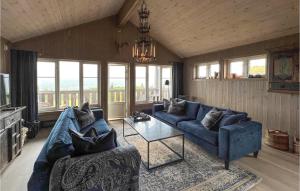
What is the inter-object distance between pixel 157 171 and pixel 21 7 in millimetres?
3419

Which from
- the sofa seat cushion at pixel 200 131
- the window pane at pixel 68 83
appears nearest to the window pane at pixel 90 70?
the window pane at pixel 68 83

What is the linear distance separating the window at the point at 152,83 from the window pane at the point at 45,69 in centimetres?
271

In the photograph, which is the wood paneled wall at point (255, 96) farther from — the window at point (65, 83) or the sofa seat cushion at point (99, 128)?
the window at point (65, 83)

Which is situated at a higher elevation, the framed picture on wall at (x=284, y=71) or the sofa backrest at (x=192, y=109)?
the framed picture on wall at (x=284, y=71)

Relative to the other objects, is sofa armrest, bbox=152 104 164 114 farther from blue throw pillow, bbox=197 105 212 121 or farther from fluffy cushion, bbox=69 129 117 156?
fluffy cushion, bbox=69 129 117 156

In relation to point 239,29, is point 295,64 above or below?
below

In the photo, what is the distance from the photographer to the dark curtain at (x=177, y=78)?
6590 millimetres

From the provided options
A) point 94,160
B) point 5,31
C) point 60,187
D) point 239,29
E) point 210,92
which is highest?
point 239,29

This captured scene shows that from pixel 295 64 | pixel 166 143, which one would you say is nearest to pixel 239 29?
pixel 295 64

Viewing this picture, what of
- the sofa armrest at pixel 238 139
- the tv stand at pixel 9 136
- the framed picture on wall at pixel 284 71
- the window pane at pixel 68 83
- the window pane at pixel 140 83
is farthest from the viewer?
the window pane at pixel 140 83

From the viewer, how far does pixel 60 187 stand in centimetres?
144

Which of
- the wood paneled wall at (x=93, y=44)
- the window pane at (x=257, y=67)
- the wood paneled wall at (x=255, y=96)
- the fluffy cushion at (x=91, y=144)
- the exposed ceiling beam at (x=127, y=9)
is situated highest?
the exposed ceiling beam at (x=127, y=9)

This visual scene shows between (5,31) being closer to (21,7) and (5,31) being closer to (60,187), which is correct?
(21,7)

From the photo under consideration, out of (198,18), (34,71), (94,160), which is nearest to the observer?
(94,160)
